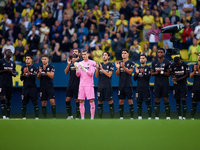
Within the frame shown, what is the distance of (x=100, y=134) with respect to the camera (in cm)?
451

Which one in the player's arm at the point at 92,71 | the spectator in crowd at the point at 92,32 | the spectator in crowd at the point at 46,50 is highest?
the spectator in crowd at the point at 92,32

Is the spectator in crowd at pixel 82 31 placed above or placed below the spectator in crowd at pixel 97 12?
below

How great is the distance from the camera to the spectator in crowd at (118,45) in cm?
1402

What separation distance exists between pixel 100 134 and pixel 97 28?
37.9 feet

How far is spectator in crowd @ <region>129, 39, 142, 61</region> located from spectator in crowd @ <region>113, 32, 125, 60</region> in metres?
0.55

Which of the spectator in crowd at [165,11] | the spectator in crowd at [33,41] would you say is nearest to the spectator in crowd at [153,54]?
the spectator in crowd at [165,11]

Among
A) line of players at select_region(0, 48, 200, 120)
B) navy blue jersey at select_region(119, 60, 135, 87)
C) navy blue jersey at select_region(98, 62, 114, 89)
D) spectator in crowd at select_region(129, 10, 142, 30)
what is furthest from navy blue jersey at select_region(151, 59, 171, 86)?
spectator in crowd at select_region(129, 10, 142, 30)

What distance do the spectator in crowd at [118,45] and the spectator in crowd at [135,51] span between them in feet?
1.81

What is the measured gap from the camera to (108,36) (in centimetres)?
1524

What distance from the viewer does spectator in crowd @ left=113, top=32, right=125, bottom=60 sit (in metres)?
14.0

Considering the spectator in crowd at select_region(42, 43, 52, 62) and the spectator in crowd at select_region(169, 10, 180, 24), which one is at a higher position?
the spectator in crowd at select_region(169, 10, 180, 24)

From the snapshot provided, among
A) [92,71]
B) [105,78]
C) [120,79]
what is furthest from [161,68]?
[92,71]

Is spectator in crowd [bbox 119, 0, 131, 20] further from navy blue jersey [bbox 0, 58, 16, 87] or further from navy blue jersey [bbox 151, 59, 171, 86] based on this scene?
navy blue jersey [bbox 0, 58, 16, 87]

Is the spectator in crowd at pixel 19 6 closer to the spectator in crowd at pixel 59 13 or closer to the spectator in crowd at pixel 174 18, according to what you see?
the spectator in crowd at pixel 59 13
